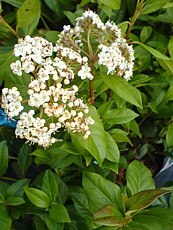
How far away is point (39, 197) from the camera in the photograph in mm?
1120

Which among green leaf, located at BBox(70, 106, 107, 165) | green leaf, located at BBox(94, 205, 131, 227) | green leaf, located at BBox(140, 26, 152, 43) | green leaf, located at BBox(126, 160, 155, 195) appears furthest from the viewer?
green leaf, located at BBox(140, 26, 152, 43)

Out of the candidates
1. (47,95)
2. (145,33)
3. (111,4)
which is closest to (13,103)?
(47,95)

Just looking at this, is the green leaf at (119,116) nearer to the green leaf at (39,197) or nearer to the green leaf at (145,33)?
the green leaf at (39,197)

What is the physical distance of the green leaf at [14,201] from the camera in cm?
115

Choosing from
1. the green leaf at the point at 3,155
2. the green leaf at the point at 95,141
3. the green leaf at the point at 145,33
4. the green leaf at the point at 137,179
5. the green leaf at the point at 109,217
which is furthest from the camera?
the green leaf at the point at 145,33

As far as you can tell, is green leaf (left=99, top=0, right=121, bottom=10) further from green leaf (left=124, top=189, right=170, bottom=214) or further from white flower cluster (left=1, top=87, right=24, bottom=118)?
green leaf (left=124, top=189, right=170, bottom=214)

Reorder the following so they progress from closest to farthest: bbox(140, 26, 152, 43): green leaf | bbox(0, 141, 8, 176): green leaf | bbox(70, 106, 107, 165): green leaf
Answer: bbox(70, 106, 107, 165): green leaf → bbox(0, 141, 8, 176): green leaf → bbox(140, 26, 152, 43): green leaf

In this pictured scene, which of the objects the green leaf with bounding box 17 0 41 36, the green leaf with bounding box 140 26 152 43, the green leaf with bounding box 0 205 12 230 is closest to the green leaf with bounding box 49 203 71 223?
the green leaf with bounding box 0 205 12 230

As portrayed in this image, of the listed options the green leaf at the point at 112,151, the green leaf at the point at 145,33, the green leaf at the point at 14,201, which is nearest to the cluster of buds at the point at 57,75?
the green leaf at the point at 112,151

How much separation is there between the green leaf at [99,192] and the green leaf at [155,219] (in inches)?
2.4

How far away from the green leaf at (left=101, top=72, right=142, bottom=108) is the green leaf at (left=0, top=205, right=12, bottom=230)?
429 millimetres

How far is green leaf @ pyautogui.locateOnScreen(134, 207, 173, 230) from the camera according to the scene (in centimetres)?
98

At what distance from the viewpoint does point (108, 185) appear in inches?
42.2

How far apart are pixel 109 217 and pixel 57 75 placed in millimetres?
328
